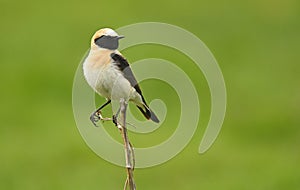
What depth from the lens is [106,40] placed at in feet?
13.5

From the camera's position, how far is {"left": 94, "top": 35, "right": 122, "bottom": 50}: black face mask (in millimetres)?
4093

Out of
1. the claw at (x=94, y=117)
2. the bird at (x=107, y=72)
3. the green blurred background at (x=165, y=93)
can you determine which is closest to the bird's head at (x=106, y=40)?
the bird at (x=107, y=72)

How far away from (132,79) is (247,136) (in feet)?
30.3

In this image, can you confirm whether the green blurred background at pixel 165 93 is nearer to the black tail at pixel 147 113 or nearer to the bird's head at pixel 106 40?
the black tail at pixel 147 113

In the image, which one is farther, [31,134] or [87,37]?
[87,37]

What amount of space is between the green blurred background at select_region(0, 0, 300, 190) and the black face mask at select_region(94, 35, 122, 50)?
22.7 feet

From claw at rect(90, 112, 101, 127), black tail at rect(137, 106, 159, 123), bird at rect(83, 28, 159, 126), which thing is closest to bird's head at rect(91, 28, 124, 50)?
bird at rect(83, 28, 159, 126)

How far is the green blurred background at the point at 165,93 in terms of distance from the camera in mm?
11844

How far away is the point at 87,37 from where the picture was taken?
17.3 meters

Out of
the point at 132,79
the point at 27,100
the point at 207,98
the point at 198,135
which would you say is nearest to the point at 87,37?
the point at 27,100

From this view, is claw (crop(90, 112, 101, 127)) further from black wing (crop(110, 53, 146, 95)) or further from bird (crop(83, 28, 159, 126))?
black wing (crop(110, 53, 146, 95))

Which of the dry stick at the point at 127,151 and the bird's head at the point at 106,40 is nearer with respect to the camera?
the dry stick at the point at 127,151

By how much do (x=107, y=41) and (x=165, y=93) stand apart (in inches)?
403

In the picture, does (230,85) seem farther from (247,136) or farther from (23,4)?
(23,4)
